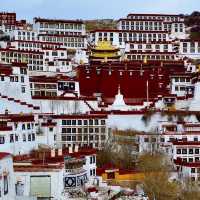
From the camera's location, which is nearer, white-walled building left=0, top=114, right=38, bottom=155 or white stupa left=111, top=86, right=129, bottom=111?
white-walled building left=0, top=114, right=38, bottom=155

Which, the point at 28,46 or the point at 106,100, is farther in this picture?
the point at 28,46

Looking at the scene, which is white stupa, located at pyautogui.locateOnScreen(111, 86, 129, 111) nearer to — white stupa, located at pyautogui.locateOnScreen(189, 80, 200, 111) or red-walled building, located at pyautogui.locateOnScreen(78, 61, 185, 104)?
red-walled building, located at pyautogui.locateOnScreen(78, 61, 185, 104)

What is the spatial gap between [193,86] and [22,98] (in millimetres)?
11813

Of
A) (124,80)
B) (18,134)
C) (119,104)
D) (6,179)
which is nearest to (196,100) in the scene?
(119,104)

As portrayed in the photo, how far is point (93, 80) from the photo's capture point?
49.3m

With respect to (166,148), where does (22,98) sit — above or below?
above

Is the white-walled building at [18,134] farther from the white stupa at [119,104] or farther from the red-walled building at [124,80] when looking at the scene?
the red-walled building at [124,80]

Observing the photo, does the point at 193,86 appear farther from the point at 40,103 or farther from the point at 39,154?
the point at 39,154

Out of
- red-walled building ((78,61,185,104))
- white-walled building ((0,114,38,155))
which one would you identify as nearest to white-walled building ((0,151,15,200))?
white-walled building ((0,114,38,155))

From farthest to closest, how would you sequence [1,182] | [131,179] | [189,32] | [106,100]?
[189,32]
[106,100]
[131,179]
[1,182]

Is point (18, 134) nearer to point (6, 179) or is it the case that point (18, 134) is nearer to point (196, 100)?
point (196, 100)

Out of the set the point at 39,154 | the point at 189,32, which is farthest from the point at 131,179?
the point at 189,32

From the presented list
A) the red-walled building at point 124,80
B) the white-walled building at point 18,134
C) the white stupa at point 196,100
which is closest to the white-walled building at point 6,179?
the white-walled building at point 18,134

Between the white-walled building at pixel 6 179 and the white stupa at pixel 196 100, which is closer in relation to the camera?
the white-walled building at pixel 6 179
